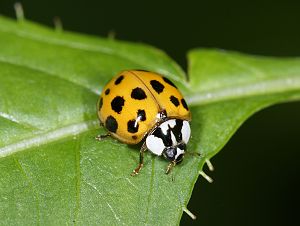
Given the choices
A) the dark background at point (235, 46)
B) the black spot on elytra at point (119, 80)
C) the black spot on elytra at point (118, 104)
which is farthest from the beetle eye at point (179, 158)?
the dark background at point (235, 46)

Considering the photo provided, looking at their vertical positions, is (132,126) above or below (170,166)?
above

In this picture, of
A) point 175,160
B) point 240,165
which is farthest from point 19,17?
point 240,165

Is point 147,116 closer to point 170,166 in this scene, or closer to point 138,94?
point 138,94

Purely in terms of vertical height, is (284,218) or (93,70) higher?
(93,70)

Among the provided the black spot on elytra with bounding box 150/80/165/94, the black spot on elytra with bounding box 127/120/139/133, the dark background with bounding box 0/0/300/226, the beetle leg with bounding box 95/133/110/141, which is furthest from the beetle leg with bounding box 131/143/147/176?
the dark background with bounding box 0/0/300/226

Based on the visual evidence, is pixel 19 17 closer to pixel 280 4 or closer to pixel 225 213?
pixel 225 213

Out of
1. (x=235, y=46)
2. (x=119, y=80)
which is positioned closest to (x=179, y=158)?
(x=119, y=80)

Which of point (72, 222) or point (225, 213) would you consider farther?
point (225, 213)
